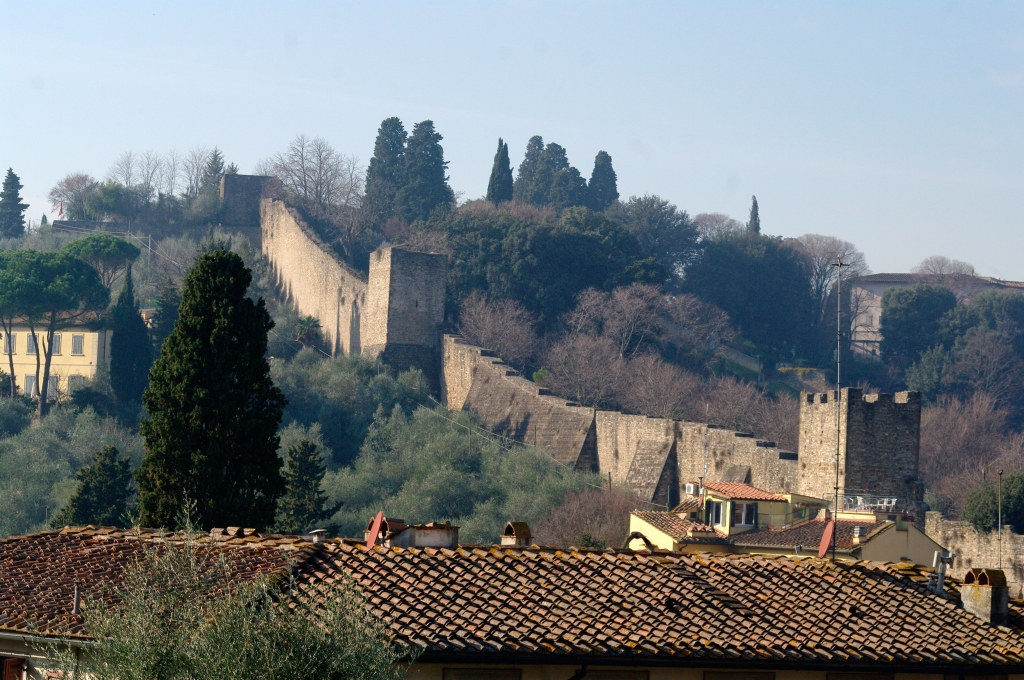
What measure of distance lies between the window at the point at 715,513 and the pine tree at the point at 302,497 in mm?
8947

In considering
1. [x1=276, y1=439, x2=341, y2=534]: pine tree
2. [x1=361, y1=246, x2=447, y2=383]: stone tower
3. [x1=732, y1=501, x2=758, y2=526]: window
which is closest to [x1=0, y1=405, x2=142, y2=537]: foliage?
[x1=361, y1=246, x2=447, y2=383]: stone tower

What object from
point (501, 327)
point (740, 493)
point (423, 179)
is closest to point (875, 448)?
point (740, 493)

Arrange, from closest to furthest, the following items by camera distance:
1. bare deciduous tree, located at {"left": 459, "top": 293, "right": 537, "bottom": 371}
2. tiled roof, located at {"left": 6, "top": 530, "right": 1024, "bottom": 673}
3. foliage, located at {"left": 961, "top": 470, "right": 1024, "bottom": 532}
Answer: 1. tiled roof, located at {"left": 6, "top": 530, "right": 1024, "bottom": 673}
2. foliage, located at {"left": 961, "top": 470, "right": 1024, "bottom": 532}
3. bare deciduous tree, located at {"left": 459, "top": 293, "right": 537, "bottom": 371}

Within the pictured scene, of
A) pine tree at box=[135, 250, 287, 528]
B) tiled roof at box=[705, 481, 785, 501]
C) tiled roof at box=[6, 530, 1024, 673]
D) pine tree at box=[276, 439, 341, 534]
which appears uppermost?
pine tree at box=[135, 250, 287, 528]

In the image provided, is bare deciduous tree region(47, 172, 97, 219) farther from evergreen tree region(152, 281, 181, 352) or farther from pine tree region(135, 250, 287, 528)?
pine tree region(135, 250, 287, 528)

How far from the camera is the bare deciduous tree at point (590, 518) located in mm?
40438

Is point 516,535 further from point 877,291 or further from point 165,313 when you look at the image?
point 877,291

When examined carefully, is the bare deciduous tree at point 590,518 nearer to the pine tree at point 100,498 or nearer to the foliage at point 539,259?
the pine tree at point 100,498

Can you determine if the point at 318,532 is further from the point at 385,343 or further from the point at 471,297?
the point at 471,297

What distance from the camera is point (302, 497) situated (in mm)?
38062

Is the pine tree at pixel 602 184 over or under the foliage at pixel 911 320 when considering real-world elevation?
over

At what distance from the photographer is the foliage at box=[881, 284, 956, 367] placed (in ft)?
252

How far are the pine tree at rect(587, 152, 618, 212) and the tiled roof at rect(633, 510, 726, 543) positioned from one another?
51.8 metres

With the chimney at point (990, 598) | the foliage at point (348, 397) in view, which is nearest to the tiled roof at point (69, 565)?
the chimney at point (990, 598)
